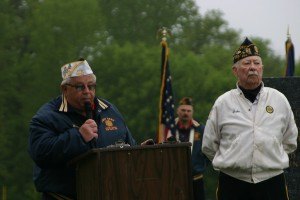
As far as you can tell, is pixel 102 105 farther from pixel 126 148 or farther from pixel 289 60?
pixel 289 60

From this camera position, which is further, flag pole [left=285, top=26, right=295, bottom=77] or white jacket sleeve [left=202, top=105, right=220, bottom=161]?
flag pole [left=285, top=26, right=295, bottom=77]

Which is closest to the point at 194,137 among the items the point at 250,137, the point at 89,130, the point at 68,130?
the point at 250,137

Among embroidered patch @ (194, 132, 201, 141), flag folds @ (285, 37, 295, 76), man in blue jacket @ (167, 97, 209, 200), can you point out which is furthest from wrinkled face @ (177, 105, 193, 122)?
flag folds @ (285, 37, 295, 76)

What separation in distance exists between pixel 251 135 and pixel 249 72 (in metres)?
0.49

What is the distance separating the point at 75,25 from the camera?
168 ft

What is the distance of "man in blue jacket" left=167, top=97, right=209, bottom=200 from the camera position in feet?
50.2

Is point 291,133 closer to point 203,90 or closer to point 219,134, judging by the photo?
point 219,134

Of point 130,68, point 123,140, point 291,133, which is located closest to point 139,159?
point 123,140

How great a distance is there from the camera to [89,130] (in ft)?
26.6

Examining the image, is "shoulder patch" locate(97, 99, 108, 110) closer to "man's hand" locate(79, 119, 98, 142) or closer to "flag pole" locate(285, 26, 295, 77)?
"man's hand" locate(79, 119, 98, 142)

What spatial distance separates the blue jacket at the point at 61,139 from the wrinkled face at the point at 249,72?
3.15ft

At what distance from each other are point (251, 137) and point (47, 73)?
1664 inches

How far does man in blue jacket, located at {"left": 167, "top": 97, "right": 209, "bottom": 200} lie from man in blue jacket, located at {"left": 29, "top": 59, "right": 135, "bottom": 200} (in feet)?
21.4

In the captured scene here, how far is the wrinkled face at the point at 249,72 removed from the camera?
28.0ft
